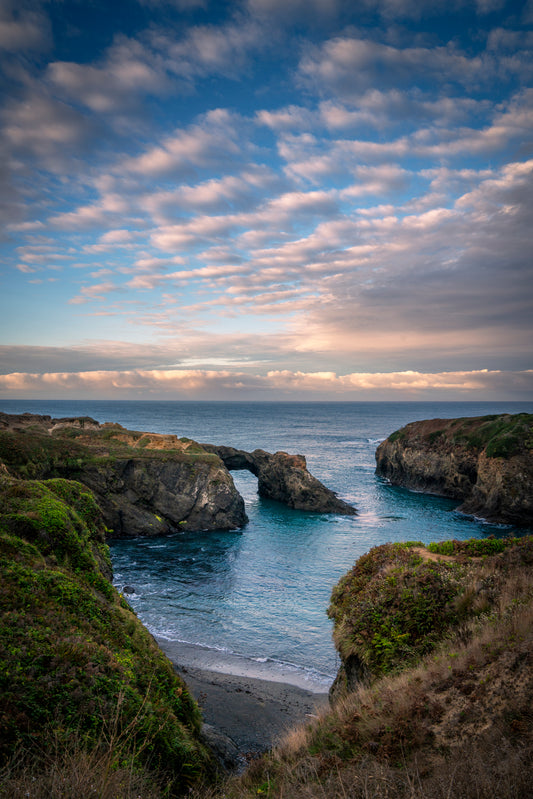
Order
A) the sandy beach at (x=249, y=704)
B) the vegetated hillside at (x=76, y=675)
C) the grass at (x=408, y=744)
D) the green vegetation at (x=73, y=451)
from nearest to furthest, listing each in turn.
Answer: the grass at (x=408, y=744) < the vegetated hillside at (x=76, y=675) < the sandy beach at (x=249, y=704) < the green vegetation at (x=73, y=451)

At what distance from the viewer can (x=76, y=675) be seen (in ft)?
24.7

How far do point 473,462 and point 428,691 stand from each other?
57336 mm

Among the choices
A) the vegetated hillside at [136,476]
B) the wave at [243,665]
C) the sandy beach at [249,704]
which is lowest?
the wave at [243,665]

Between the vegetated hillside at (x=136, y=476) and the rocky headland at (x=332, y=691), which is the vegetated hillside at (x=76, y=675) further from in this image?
the vegetated hillside at (x=136, y=476)

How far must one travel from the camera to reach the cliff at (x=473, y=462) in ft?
154

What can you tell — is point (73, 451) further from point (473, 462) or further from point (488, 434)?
point (488, 434)

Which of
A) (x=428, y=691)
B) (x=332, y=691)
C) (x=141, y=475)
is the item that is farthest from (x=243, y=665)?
(x=141, y=475)

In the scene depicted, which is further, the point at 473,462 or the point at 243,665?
the point at 473,462

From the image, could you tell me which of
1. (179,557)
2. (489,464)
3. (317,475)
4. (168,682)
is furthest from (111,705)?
(317,475)

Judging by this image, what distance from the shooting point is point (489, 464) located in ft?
167

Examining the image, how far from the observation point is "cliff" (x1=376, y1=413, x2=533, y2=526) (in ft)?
154

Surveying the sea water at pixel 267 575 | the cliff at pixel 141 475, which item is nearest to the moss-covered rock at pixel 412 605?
the sea water at pixel 267 575

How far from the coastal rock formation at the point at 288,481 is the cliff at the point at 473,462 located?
16.9 m

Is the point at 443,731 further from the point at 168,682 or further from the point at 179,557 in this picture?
the point at 179,557
